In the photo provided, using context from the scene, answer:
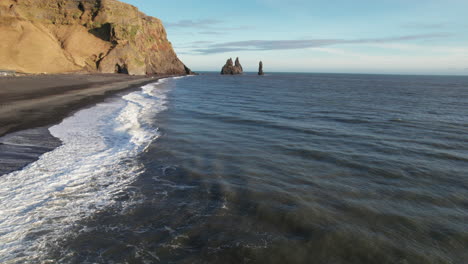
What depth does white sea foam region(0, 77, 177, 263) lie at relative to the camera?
201 inches

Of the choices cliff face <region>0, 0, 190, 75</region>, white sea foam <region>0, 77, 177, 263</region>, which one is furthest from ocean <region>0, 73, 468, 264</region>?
cliff face <region>0, 0, 190, 75</region>

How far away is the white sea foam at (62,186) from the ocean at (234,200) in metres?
0.04

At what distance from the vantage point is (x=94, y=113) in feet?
63.4

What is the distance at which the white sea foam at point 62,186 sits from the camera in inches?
201

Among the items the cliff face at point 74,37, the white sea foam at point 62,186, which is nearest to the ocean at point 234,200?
the white sea foam at point 62,186

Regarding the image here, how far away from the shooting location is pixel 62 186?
7371mm

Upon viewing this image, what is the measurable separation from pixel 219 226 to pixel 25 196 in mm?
5022

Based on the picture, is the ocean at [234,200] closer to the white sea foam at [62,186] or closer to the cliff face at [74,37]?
the white sea foam at [62,186]

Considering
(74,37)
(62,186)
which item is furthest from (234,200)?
(74,37)

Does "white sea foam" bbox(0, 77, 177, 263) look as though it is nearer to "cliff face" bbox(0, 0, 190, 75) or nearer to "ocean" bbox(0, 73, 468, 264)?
"ocean" bbox(0, 73, 468, 264)

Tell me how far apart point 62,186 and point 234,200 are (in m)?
4.82

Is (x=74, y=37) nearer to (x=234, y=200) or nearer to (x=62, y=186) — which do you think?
(x=62, y=186)

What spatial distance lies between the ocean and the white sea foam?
4cm

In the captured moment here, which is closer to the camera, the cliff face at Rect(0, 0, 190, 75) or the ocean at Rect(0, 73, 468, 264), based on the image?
the ocean at Rect(0, 73, 468, 264)
